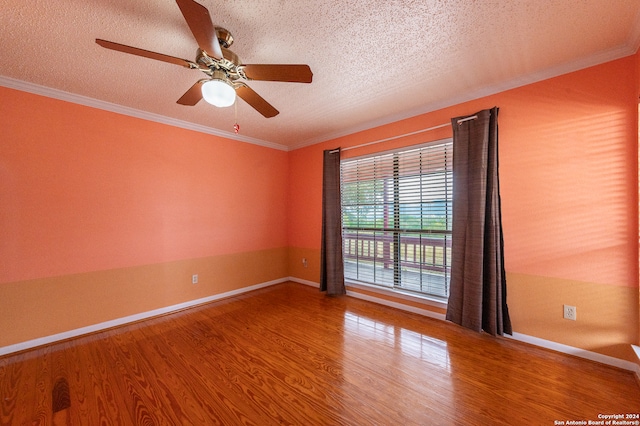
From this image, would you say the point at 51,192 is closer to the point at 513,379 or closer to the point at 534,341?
the point at 513,379

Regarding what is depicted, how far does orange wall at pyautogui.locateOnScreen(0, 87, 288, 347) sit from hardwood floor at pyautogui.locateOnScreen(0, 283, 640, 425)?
0.43 metres

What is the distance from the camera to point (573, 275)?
6.91 feet

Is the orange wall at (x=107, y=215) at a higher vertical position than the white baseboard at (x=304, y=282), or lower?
higher

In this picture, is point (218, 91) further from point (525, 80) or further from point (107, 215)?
point (525, 80)

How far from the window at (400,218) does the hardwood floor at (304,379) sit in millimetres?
671

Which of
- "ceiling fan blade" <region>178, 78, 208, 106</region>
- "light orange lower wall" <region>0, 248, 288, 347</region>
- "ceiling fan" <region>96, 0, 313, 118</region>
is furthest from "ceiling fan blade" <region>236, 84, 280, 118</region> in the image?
"light orange lower wall" <region>0, 248, 288, 347</region>

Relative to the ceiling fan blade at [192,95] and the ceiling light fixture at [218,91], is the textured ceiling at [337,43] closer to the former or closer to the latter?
the ceiling fan blade at [192,95]

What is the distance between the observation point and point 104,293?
2.73 m

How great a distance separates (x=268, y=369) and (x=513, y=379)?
6.12ft

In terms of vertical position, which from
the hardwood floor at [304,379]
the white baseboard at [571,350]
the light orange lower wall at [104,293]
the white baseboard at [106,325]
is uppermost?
the light orange lower wall at [104,293]

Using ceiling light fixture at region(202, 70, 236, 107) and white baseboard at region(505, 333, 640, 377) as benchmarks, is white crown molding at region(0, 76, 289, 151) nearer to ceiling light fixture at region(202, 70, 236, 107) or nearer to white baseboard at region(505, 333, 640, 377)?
ceiling light fixture at region(202, 70, 236, 107)

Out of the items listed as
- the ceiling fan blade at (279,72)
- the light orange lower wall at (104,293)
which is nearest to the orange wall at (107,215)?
the light orange lower wall at (104,293)

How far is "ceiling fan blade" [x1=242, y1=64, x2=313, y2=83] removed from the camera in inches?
61.9

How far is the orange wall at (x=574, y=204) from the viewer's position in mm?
1921
